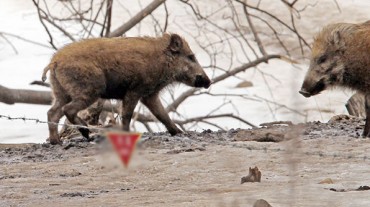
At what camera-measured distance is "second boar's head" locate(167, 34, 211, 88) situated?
10.4m

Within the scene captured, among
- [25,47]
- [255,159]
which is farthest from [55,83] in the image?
[25,47]

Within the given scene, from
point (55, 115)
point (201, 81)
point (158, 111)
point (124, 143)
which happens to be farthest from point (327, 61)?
point (124, 143)

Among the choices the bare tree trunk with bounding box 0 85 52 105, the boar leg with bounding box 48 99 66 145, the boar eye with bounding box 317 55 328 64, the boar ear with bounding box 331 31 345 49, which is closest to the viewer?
the boar leg with bounding box 48 99 66 145

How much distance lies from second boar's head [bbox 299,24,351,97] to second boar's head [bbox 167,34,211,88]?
1.39m

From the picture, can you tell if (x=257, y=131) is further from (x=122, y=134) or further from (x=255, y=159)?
(x=122, y=134)

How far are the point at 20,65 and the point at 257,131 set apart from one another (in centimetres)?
1727

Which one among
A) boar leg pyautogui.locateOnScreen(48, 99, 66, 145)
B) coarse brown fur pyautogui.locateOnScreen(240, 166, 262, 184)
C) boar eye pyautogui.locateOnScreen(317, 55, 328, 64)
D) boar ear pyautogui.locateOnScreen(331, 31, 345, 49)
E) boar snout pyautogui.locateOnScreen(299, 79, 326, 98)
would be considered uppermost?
boar ear pyautogui.locateOnScreen(331, 31, 345, 49)

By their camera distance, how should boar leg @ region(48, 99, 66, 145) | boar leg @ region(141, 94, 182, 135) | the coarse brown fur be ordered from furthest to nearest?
boar leg @ region(141, 94, 182, 135)
boar leg @ region(48, 99, 66, 145)
the coarse brown fur

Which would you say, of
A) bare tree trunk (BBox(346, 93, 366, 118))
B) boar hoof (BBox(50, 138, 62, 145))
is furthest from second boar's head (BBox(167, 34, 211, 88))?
bare tree trunk (BBox(346, 93, 366, 118))

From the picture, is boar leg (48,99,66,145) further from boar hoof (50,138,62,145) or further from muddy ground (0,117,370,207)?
muddy ground (0,117,370,207)

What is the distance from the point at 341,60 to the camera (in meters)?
9.68

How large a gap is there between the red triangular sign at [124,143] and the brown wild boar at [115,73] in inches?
226

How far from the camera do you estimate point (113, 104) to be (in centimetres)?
1322

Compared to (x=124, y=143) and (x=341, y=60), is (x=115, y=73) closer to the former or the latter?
(x=341, y=60)
